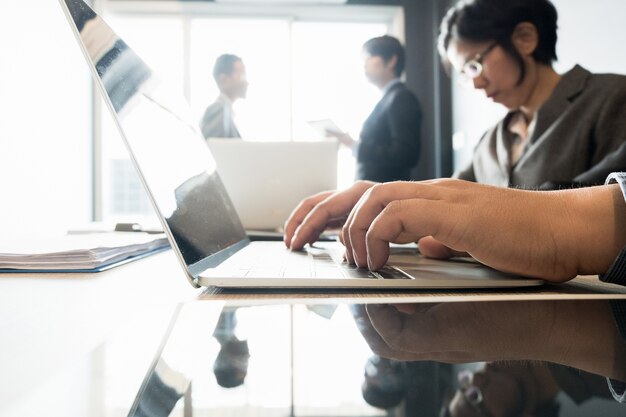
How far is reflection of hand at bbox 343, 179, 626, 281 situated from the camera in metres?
0.39

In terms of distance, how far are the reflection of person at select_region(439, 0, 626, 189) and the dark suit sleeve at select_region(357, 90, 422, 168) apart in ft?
2.70

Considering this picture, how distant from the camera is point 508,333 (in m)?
0.24

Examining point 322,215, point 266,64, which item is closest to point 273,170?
point 322,215

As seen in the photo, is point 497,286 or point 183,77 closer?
point 497,286

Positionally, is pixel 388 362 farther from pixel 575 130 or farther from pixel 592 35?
pixel 592 35

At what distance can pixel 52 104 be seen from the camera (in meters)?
2.85

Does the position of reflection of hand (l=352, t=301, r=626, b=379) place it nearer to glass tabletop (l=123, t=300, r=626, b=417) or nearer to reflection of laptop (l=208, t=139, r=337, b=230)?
glass tabletop (l=123, t=300, r=626, b=417)

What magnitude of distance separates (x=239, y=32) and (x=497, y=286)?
12.5 feet

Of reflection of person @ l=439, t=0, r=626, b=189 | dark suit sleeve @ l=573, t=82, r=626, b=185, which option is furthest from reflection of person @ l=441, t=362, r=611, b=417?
dark suit sleeve @ l=573, t=82, r=626, b=185

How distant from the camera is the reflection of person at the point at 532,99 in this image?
91 centimetres

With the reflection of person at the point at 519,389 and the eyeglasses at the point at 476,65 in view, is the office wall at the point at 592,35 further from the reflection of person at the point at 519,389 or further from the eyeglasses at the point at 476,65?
the reflection of person at the point at 519,389

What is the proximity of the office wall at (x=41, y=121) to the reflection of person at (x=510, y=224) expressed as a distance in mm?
2383

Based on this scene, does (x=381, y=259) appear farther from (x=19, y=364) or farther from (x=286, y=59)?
(x=286, y=59)

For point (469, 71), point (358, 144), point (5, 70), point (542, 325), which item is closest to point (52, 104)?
point (5, 70)
